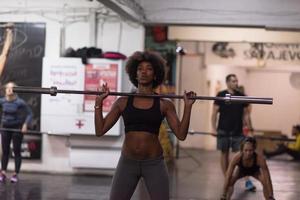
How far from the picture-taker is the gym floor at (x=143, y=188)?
6.06 meters

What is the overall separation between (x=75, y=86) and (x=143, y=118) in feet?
13.6

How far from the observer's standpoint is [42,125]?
7.43 m

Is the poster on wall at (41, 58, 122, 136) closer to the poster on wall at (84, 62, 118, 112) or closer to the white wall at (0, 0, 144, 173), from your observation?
the poster on wall at (84, 62, 118, 112)

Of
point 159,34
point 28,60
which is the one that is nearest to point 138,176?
point 28,60

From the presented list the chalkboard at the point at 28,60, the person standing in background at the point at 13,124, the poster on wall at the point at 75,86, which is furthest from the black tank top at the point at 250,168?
the chalkboard at the point at 28,60

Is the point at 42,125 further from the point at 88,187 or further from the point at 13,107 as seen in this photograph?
the point at 88,187

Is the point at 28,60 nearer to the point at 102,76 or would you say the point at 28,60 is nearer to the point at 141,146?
the point at 102,76

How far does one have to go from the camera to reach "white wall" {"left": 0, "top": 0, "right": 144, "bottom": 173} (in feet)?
24.3

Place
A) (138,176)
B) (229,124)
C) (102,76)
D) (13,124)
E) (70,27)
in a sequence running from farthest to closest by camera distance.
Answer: (70,27) < (102,76) < (13,124) < (229,124) < (138,176)

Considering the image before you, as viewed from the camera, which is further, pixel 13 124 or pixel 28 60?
pixel 28 60

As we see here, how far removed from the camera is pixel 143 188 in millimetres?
6551

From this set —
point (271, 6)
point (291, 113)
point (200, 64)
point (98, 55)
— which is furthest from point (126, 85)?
point (291, 113)

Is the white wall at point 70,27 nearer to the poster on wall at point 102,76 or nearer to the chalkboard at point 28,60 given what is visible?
the chalkboard at point 28,60

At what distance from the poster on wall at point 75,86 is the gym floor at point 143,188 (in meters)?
0.71
